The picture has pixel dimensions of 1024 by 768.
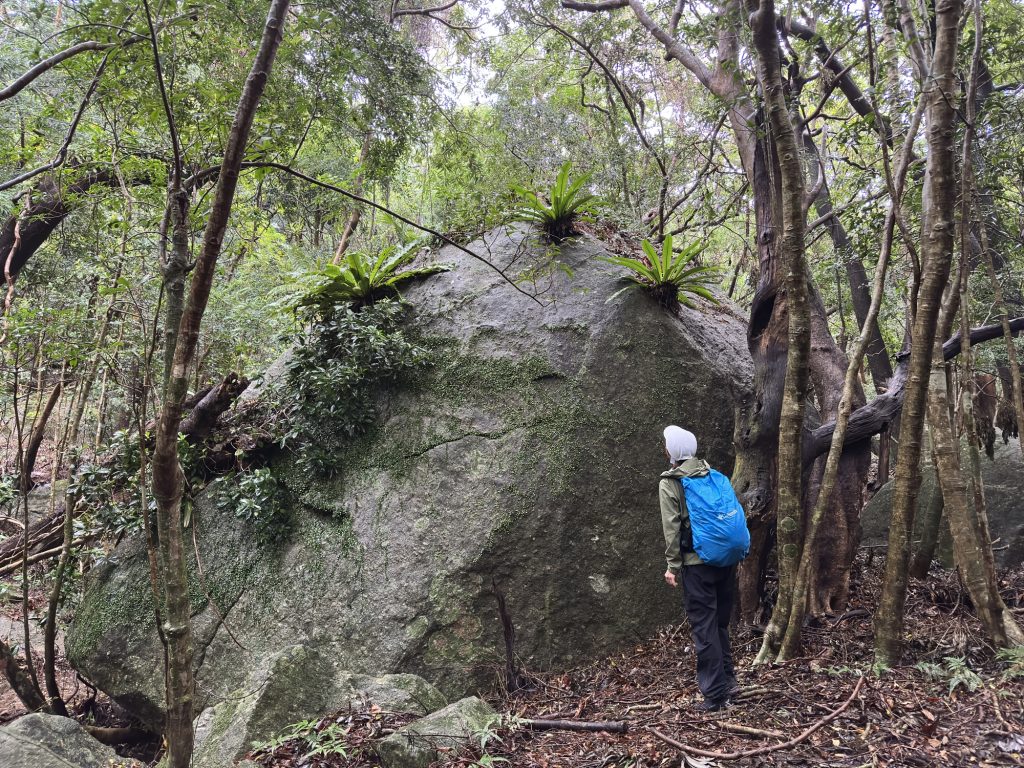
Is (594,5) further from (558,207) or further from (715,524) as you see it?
(715,524)

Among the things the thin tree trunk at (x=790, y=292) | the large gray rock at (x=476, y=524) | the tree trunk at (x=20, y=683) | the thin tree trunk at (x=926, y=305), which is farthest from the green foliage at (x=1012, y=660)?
the tree trunk at (x=20, y=683)

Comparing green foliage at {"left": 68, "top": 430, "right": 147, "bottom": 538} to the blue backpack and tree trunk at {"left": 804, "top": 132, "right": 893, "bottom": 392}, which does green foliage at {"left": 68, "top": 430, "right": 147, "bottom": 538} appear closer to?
the blue backpack

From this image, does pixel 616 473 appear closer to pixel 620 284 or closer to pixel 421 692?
pixel 620 284

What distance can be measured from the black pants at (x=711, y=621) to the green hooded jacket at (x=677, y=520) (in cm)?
8

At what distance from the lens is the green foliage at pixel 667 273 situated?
5.59 m

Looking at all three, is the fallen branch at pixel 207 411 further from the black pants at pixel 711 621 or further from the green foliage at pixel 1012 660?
the green foliage at pixel 1012 660

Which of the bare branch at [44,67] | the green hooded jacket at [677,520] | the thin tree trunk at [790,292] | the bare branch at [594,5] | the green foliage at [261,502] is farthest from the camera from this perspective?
the bare branch at [594,5]

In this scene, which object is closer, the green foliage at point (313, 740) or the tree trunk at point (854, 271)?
the green foliage at point (313, 740)

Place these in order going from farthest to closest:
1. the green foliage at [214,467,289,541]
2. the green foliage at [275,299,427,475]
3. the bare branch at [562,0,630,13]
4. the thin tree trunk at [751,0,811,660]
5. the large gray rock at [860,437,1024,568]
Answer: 1. the bare branch at [562,0,630,13]
2. the large gray rock at [860,437,1024,568]
3. the green foliage at [275,299,427,475]
4. the green foliage at [214,467,289,541]
5. the thin tree trunk at [751,0,811,660]

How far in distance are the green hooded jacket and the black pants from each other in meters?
0.08

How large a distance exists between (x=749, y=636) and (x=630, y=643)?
984mm

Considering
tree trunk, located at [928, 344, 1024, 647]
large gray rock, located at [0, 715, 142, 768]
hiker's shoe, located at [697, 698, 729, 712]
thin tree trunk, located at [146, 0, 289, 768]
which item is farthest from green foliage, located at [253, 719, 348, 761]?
tree trunk, located at [928, 344, 1024, 647]

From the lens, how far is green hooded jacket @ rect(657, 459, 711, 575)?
13.1 feet

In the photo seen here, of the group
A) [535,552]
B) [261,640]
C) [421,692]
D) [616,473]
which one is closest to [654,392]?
[616,473]
